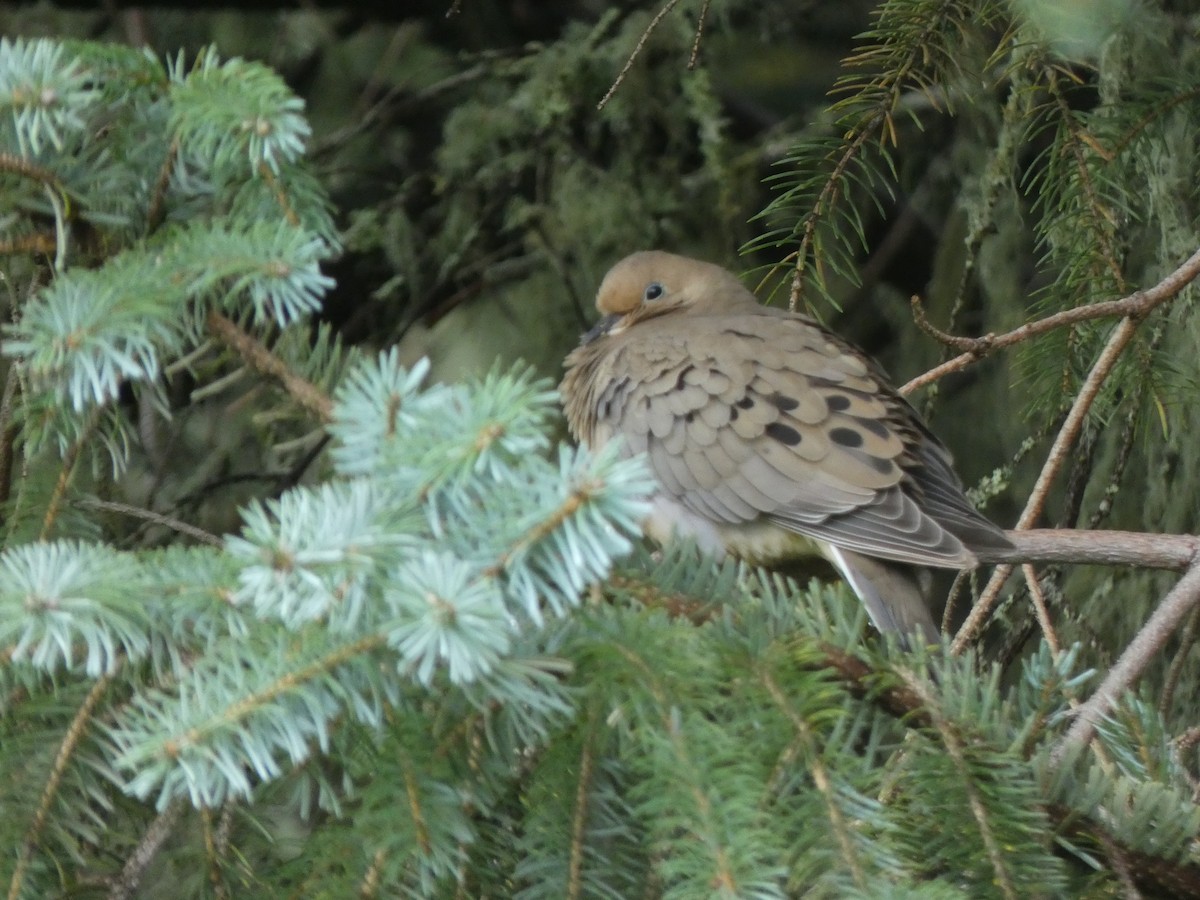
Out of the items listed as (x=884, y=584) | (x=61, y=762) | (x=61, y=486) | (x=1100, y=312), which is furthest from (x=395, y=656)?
(x=884, y=584)

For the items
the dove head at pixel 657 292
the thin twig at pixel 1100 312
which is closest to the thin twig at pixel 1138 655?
the thin twig at pixel 1100 312

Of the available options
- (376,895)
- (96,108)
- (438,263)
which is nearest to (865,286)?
(438,263)

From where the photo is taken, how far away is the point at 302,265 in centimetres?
128

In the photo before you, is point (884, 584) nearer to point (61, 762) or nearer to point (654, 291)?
point (654, 291)

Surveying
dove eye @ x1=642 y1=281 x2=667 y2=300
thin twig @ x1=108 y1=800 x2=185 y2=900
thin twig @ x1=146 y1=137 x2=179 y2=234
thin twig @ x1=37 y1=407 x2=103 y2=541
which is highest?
thin twig @ x1=146 y1=137 x2=179 y2=234

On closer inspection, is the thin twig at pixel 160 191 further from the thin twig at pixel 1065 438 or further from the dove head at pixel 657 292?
the dove head at pixel 657 292

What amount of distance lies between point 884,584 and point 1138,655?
2.57ft

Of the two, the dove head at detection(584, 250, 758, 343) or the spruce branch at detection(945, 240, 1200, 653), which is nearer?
the spruce branch at detection(945, 240, 1200, 653)

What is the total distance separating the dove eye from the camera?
128 inches

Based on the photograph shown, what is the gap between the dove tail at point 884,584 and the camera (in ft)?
8.13

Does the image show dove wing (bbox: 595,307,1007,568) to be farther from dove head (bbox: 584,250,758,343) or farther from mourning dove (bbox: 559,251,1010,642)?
dove head (bbox: 584,250,758,343)

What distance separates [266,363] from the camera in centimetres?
137

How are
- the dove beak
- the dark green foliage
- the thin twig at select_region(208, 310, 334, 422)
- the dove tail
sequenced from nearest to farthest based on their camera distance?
the dark green foliage
the thin twig at select_region(208, 310, 334, 422)
the dove tail
the dove beak

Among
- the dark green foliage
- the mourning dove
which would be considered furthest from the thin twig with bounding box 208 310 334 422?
the mourning dove
